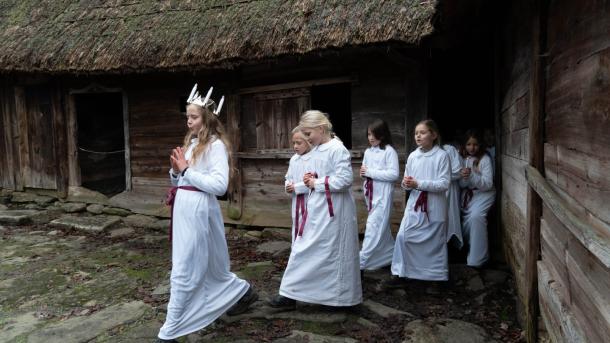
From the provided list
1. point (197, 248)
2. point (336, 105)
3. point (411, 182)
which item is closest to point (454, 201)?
point (411, 182)

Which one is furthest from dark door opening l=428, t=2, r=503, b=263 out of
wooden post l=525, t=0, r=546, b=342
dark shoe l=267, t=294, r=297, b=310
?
dark shoe l=267, t=294, r=297, b=310

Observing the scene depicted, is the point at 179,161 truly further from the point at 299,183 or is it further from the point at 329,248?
the point at 329,248

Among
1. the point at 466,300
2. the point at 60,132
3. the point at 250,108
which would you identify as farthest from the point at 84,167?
the point at 466,300

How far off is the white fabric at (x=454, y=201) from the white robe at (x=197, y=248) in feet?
8.54

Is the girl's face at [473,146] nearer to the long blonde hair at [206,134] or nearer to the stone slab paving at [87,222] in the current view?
the long blonde hair at [206,134]

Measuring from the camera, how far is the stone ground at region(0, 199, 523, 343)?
3.58m

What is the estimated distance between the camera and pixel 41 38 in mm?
7988

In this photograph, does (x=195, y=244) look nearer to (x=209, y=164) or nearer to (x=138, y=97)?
(x=209, y=164)

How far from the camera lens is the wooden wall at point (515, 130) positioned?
12.4ft

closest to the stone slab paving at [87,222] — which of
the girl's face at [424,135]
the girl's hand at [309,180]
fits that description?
the girl's hand at [309,180]

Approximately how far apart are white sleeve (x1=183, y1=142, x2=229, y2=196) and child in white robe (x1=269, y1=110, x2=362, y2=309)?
72 centimetres

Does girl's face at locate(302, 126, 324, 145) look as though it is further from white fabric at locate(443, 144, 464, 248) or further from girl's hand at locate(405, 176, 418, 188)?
white fabric at locate(443, 144, 464, 248)

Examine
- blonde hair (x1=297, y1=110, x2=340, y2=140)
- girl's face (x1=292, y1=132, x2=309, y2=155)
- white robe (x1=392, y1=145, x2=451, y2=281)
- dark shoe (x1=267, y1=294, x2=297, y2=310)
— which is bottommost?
dark shoe (x1=267, y1=294, x2=297, y2=310)

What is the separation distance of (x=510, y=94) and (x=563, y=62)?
2.46 metres
